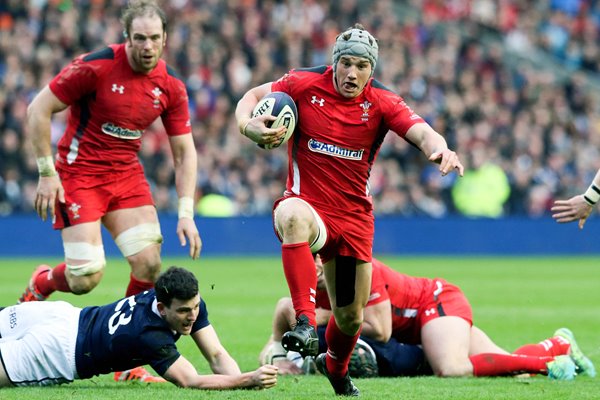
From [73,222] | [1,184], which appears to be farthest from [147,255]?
[1,184]

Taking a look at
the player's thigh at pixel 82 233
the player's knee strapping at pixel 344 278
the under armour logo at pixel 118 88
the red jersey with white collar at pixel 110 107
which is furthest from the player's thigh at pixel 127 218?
the player's knee strapping at pixel 344 278

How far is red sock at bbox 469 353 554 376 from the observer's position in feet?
27.4

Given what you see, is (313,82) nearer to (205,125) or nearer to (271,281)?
(271,281)

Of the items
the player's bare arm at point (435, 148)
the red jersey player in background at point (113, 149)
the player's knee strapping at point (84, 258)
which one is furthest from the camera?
the player's knee strapping at point (84, 258)

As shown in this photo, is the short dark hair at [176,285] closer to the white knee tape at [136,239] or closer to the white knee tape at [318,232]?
the white knee tape at [318,232]

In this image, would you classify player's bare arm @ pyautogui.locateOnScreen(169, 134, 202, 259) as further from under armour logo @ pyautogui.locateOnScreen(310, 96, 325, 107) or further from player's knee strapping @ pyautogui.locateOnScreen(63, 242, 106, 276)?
under armour logo @ pyautogui.locateOnScreen(310, 96, 325, 107)

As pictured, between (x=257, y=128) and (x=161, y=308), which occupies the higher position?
(x=257, y=128)

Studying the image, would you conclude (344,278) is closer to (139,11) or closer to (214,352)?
(214,352)

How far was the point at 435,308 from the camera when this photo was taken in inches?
345

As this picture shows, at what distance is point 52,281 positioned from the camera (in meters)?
9.06

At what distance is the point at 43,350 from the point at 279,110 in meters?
2.13

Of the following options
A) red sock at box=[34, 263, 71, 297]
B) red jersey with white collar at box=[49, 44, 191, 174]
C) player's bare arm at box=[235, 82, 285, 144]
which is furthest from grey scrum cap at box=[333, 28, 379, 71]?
red sock at box=[34, 263, 71, 297]

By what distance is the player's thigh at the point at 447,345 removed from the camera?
8344 mm

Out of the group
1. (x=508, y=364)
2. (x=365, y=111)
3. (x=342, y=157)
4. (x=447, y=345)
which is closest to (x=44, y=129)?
(x=342, y=157)
